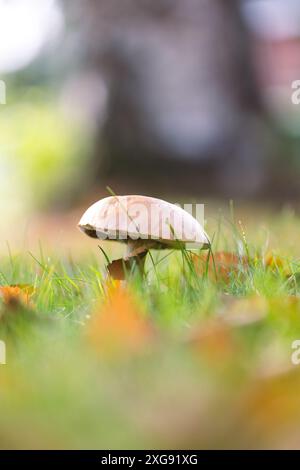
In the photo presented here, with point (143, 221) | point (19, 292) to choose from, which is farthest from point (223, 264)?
point (19, 292)

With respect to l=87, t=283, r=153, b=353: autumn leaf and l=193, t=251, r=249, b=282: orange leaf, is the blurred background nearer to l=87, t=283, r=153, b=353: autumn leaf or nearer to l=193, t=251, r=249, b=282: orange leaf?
l=193, t=251, r=249, b=282: orange leaf

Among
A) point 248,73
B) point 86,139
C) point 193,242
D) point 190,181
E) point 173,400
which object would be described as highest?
point 248,73

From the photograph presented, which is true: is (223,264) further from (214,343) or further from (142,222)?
(214,343)

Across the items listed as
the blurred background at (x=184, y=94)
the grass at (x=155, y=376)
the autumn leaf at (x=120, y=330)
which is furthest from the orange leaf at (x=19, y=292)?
the blurred background at (x=184, y=94)

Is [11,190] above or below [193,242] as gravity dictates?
above

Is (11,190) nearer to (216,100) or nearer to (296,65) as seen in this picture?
(216,100)

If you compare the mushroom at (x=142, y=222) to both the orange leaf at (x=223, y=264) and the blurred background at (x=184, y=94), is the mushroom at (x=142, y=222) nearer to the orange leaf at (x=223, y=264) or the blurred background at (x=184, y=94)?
the orange leaf at (x=223, y=264)

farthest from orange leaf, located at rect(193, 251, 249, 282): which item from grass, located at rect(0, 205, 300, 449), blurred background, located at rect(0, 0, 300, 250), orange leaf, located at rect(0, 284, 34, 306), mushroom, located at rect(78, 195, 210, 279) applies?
blurred background, located at rect(0, 0, 300, 250)

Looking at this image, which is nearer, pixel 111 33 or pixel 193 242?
pixel 193 242

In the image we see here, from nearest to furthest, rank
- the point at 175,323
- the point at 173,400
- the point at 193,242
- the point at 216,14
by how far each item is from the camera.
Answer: the point at 173,400 < the point at 175,323 < the point at 193,242 < the point at 216,14

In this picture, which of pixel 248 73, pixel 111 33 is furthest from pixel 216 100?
pixel 111 33
